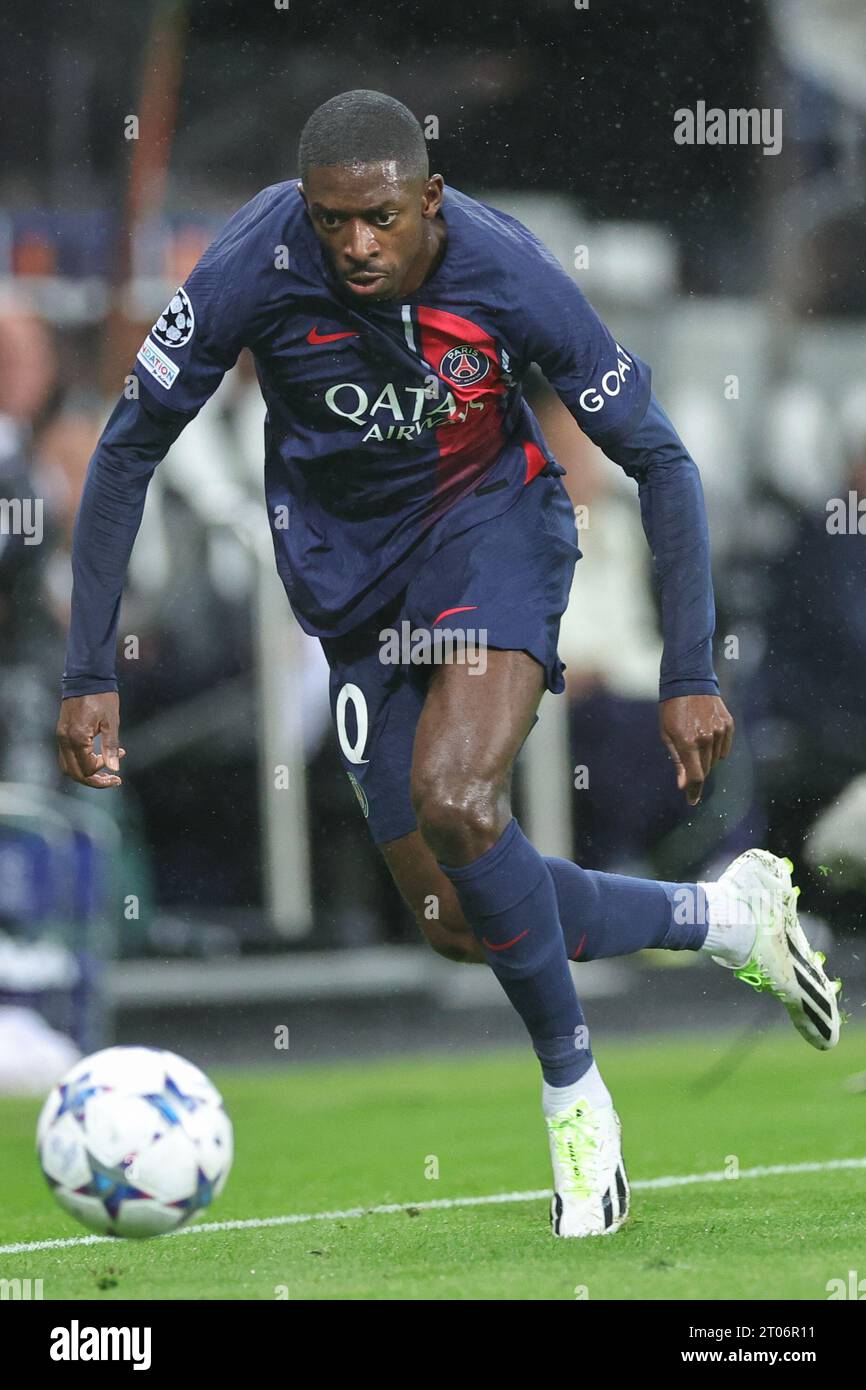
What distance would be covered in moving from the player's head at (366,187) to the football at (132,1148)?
164 centimetres

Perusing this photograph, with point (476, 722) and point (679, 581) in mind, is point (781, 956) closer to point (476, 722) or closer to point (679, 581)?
point (679, 581)

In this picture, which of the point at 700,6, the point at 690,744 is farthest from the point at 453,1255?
the point at 700,6

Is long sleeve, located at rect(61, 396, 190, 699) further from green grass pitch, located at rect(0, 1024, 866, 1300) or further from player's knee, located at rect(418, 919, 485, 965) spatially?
green grass pitch, located at rect(0, 1024, 866, 1300)

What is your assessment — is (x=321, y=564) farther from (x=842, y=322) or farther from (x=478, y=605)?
Result: (x=842, y=322)

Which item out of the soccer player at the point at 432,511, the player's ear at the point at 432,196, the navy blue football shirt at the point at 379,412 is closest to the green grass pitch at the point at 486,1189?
the soccer player at the point at 432,511

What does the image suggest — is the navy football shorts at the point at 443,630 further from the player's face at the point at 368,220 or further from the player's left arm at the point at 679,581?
the player's face at the point at 368,220

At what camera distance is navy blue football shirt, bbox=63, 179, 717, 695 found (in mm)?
4645

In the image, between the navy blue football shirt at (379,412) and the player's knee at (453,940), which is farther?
the player's knee at (453,940)

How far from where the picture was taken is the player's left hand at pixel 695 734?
4.66m

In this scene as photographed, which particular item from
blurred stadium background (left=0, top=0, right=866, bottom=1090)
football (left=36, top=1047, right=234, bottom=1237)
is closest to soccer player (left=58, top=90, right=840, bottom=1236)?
football (left=36, top=1047, right=234, bottom=1237)

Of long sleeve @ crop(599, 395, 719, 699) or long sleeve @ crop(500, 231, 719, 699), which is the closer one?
long sleeve @ crop(500, 231, 719, 699)

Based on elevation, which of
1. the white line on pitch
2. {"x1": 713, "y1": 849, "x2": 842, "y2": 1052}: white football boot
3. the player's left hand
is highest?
the player's left hand

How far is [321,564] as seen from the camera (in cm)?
495

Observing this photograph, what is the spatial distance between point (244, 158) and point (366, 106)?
4598mm
